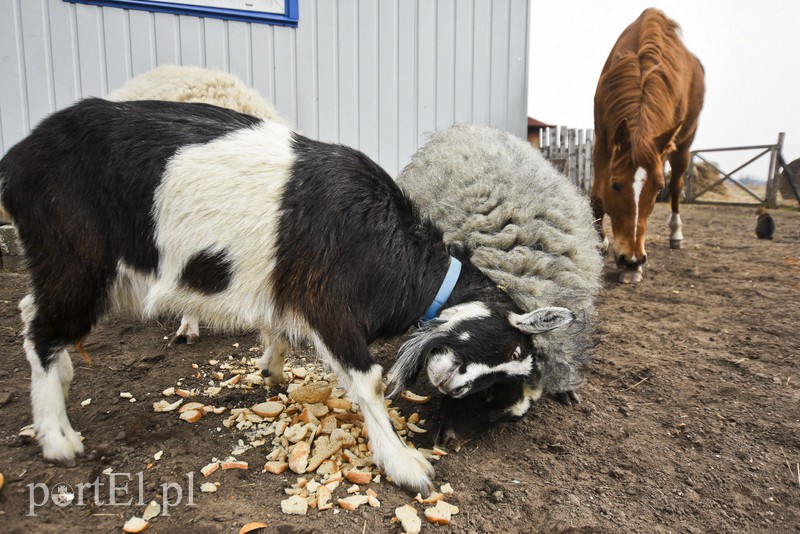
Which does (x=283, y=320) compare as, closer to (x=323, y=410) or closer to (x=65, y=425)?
(x=323, y=410)

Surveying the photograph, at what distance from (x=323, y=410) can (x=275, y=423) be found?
26 centimetres

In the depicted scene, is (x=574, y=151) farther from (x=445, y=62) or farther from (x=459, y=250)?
(x=459, y=250)

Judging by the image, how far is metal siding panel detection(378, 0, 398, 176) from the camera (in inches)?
216

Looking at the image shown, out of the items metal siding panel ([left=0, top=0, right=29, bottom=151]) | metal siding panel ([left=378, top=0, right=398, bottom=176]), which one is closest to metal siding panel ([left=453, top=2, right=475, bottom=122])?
metal siding panel ([left=378, top=0, right=398, bottom=176])

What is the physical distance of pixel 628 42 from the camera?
5.87 m

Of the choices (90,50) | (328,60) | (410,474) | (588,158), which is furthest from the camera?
(588,158)

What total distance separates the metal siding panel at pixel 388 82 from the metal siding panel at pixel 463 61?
0.77 metres

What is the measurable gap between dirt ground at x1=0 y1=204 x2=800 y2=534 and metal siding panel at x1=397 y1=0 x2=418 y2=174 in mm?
2970

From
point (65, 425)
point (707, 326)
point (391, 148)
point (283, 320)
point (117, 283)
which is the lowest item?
point (707, 326)

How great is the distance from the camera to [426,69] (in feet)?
18.8

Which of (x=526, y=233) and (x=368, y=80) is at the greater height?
(x=368, y=80)

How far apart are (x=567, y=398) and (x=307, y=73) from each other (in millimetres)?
4303

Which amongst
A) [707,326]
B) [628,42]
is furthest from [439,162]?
[628,42]

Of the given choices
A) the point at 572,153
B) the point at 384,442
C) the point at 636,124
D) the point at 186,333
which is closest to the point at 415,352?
the point at 384,442
